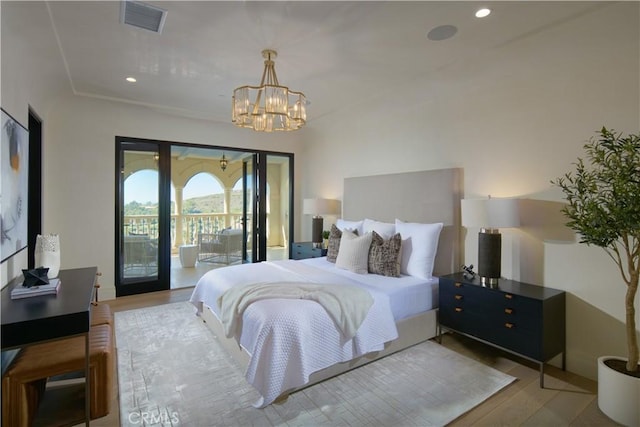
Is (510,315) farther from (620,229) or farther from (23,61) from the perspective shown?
(23,61)

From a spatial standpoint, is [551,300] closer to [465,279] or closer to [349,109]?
[465,279]

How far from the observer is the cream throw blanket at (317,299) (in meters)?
2.37

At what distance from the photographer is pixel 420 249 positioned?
334cm

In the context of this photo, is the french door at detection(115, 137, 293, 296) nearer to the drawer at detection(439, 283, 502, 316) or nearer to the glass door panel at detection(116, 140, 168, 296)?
the glass door panel at detection(116, 140, 168, 296)

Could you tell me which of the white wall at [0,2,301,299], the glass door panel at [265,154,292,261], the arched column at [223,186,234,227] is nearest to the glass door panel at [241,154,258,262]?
the glass door panel at [265,154,292,261]

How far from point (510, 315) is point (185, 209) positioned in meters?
7.06

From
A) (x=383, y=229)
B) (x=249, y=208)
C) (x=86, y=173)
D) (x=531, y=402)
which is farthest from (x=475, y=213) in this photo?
(x=86, y=173)

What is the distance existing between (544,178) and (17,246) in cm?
432

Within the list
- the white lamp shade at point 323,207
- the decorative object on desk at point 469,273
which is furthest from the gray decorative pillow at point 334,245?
the decorative object on desk at point 469,273

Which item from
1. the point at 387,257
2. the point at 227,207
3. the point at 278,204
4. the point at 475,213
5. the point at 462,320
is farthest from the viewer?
the point at 227,207

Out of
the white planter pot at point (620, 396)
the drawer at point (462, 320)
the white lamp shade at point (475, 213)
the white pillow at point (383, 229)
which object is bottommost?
the white planter pot at point (620, 396)

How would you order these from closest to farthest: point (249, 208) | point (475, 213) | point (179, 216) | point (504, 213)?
point (504, 213), point (475, 213), point (249, 208), point (179, 216)

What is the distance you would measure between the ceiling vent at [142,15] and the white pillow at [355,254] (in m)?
2.60

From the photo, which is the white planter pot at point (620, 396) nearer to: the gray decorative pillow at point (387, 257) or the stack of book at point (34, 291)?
the gray decorative pillow at point (387, 257)
